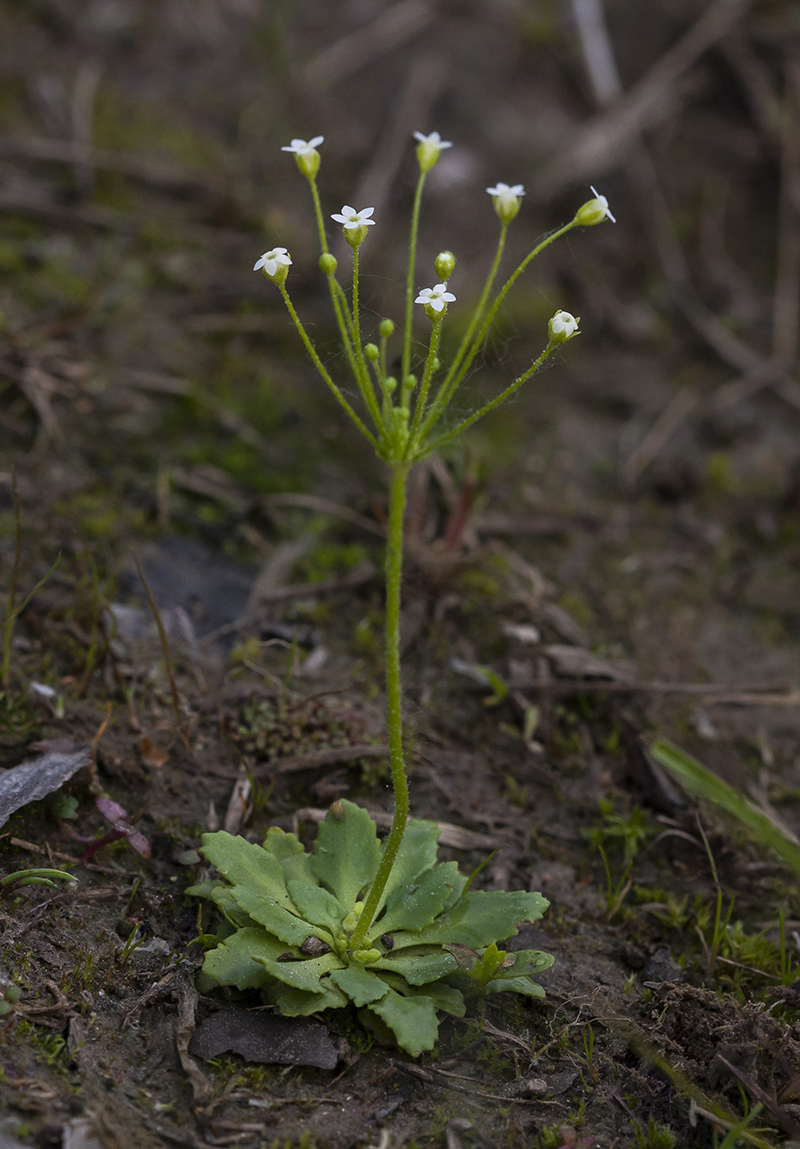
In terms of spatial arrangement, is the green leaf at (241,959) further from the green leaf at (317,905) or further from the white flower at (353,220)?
the white flower at (353,220)

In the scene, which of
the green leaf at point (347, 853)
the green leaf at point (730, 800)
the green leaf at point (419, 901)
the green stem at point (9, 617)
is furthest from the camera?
the green stem at point (9, 617)

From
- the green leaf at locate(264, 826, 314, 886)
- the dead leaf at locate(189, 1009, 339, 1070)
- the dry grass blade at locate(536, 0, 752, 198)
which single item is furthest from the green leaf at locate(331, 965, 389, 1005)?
the dry grass blade at locate(536, 0, 752, 198)

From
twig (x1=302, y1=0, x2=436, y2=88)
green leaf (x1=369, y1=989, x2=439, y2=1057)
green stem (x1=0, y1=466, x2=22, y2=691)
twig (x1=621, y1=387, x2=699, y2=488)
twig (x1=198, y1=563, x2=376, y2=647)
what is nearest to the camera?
green leaf (x1=369, y1=989, x2=439, y2=1057)

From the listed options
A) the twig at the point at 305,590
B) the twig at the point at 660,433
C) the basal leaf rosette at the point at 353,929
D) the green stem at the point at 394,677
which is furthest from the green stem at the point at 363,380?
the twig at the point at 660,433

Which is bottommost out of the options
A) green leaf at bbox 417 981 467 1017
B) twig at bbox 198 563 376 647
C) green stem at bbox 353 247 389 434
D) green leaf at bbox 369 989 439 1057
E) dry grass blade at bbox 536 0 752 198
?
green leaf at bbox 417 981 467 1017

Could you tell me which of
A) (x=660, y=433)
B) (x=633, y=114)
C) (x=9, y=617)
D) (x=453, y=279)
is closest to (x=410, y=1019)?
(x=9, y=617)

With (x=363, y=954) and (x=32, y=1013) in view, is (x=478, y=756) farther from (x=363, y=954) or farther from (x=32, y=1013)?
(x=32, y=1013)

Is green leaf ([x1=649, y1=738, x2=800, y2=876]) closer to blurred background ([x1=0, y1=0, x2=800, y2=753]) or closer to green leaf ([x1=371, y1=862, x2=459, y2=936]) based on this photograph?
green leaf ([x1=371, y1=862, x2=459, y2=936])
